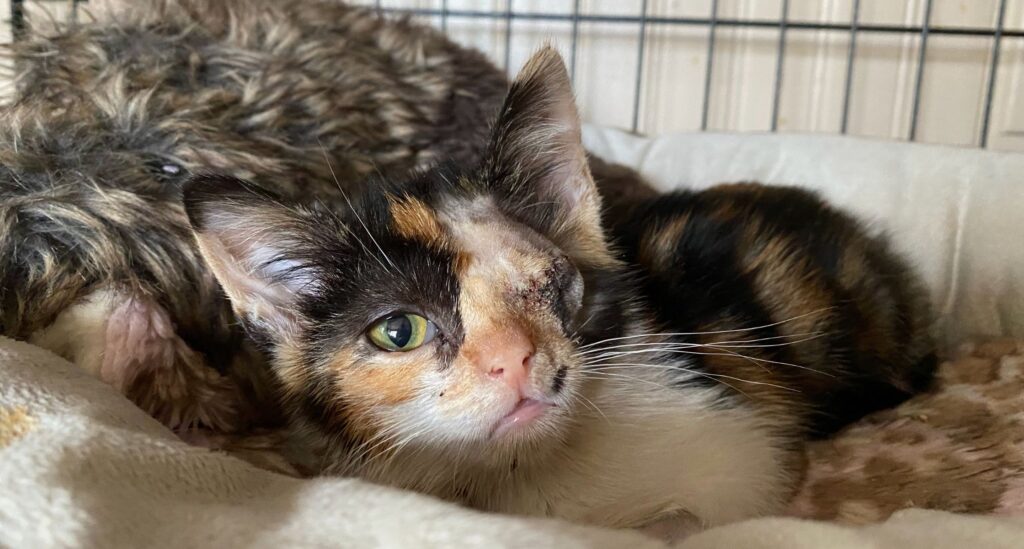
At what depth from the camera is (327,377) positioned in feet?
2.62

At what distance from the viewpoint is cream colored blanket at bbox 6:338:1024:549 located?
48cm

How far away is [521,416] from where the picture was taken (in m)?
0.71

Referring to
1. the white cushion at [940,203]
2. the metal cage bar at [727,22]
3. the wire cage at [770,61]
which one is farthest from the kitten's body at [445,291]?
the wire cage at [770,61]

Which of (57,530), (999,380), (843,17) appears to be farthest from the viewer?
(843,17)

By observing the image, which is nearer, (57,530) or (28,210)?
(57,530)

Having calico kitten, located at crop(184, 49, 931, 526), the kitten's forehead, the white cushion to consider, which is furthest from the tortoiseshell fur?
the kitten's forehead

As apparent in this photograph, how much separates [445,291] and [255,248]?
0.21 meters

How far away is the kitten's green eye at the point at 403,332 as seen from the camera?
0.74 m

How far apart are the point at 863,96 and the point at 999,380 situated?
141cm

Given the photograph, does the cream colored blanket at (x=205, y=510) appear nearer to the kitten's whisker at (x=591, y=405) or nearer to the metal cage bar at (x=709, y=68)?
the kitten's whisker at (x=591, y=405)

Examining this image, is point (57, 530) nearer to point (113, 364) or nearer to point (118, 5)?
point (113, 364)

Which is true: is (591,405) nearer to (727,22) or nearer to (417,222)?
(417,222)

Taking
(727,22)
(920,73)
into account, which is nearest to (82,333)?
(727,22)

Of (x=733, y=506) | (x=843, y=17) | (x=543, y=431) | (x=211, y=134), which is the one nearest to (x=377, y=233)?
(x=543, y=431)
